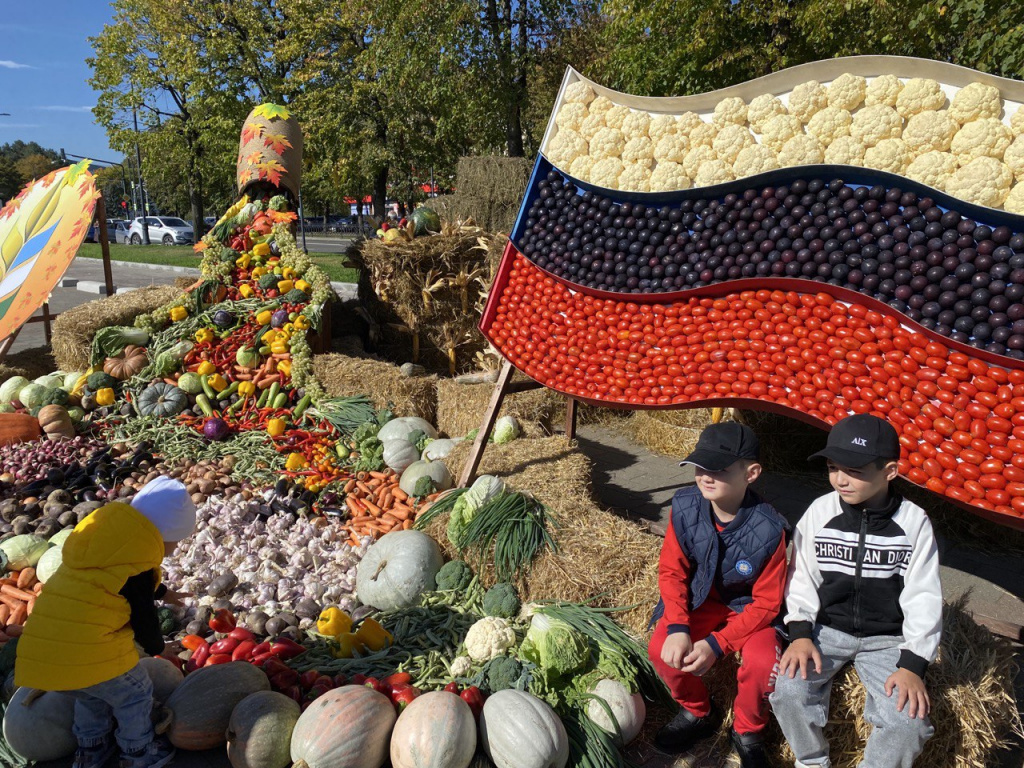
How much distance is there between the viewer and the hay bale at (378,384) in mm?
6691

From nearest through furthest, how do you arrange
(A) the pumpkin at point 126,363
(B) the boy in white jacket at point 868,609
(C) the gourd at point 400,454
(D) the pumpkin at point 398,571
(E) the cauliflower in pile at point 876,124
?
1. (B) the boy in white jacket at point 868,609
2. (E) the cauliflower in pile at point 876,124
3. (D) the pumpkin at point 398,571
4. (C) the gourd at point 400,454
5. (A) the pumpkin at point 126,363

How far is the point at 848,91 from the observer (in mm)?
3574

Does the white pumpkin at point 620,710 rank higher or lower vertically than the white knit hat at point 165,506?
lower

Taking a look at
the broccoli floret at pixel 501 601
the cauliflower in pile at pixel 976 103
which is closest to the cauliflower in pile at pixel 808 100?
the cauliflower in pile at pixel 976 103

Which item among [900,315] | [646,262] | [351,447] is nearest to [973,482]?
[900,315]

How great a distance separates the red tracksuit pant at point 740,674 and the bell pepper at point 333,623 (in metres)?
1.78

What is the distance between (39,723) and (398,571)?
6.04ft

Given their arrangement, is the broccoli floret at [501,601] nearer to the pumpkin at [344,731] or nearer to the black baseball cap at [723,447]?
the pumpkin at [344,731]

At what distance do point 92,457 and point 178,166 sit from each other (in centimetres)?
2531

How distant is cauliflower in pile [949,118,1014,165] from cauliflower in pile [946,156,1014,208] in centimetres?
5

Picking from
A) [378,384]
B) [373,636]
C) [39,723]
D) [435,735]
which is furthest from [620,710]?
[378,384]

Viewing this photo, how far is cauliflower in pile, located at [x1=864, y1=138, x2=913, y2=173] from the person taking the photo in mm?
3334

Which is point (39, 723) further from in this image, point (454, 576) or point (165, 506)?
point (454, 576)

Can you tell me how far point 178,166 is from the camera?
27344mm
